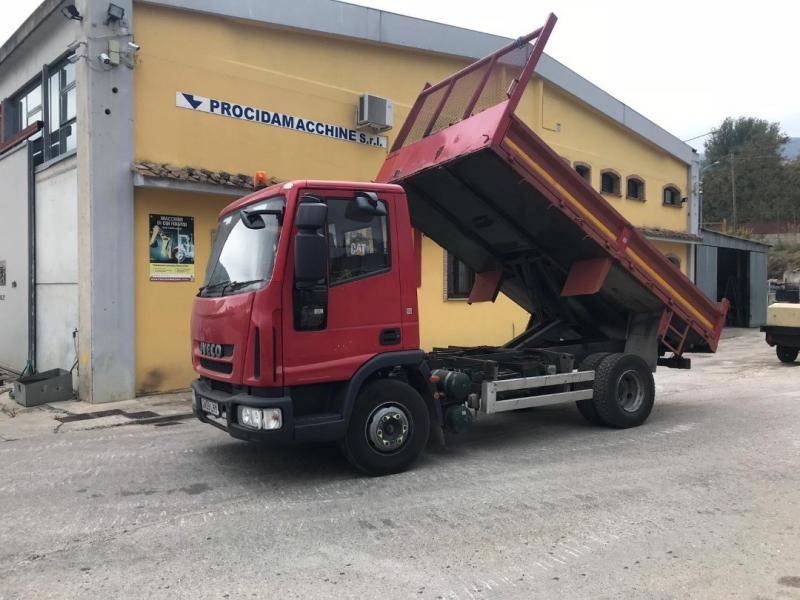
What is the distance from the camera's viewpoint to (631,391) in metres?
7.69

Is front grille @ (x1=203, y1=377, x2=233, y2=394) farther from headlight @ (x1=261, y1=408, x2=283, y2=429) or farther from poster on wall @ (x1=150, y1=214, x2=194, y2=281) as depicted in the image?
poster on wall @ (x1=150, y1=214, x2=194, y2=281)

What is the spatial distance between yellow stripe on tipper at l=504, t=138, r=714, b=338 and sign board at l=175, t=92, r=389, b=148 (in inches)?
253

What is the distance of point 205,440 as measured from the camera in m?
7.14

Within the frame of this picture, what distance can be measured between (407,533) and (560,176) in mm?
4039

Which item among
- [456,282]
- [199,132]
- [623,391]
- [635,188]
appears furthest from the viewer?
[635,188]

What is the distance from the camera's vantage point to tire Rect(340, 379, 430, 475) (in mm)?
5441

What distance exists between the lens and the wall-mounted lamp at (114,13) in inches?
369

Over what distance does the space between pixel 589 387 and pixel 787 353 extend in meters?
9.30

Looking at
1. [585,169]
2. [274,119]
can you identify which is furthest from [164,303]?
[585,169]

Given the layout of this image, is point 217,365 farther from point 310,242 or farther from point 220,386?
point 310,242

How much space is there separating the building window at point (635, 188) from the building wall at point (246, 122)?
5.58 meters

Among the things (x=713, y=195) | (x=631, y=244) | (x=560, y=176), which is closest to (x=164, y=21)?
(x=560, y=176)

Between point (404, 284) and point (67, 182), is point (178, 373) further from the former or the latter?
point (404, 284)

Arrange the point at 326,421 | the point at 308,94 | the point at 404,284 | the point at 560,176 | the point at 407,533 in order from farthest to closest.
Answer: the point at 308,94
the point at 560,176
the point at 404,284
the point at 326,421
the point at 407,533
